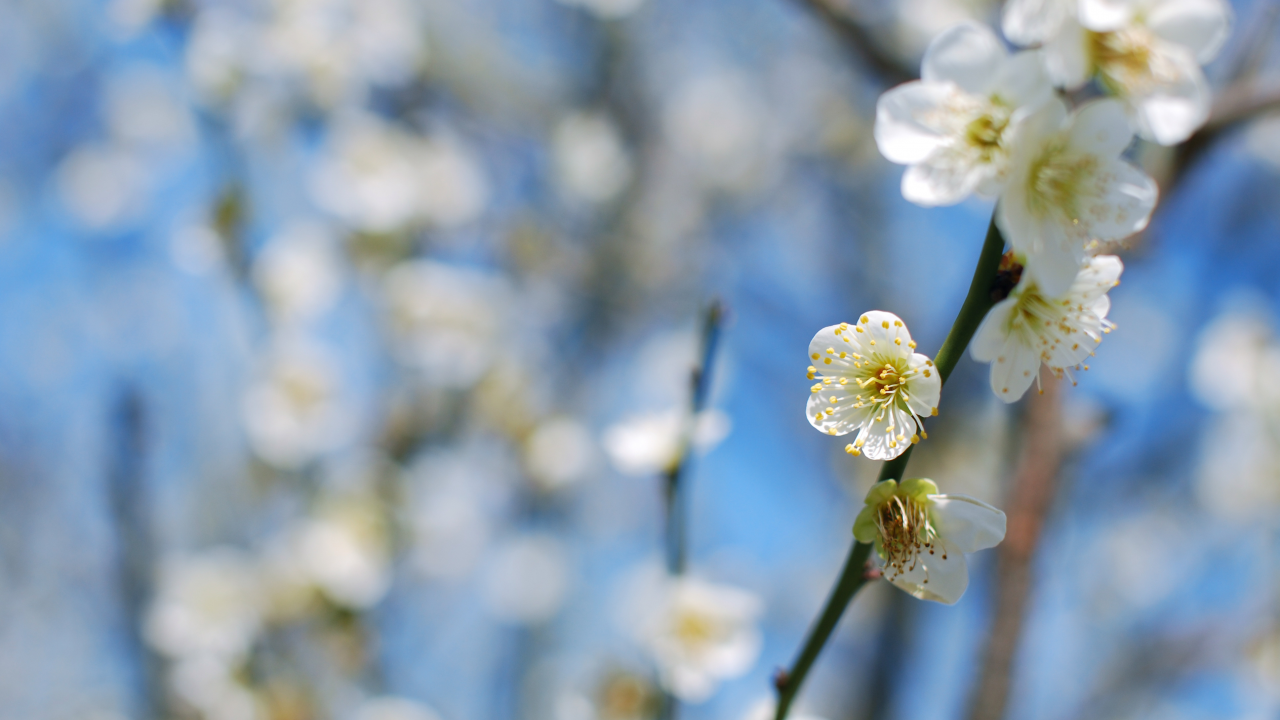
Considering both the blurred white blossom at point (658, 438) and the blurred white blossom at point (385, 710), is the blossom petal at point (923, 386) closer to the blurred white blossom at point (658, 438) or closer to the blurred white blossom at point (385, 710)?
the blurred white blossom at point (658, 438)

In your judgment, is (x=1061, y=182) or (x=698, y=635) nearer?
(x=1061, y=182)

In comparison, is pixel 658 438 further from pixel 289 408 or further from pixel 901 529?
pixel 289 408

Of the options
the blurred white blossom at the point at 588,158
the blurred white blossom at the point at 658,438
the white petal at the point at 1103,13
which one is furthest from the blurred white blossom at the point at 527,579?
the white petal at the point at 1103,13

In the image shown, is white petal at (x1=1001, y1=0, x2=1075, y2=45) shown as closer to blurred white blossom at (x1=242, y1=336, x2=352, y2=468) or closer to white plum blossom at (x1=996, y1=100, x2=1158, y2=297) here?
white plum blossom at (x1=996, y1=100, x2=1158, y2=297)

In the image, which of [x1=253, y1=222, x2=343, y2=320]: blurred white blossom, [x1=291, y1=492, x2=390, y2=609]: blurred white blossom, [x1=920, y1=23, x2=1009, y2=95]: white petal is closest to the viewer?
[x1=920, y1=23, x2=1009, y2=95]: white petal

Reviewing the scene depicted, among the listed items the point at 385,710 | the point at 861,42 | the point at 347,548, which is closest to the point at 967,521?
the point at 861,42

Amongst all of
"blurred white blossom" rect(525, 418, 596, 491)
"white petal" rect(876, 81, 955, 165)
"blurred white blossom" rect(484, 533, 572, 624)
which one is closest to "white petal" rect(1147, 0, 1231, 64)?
"white petal" rect(876, 81, 955, 165)
